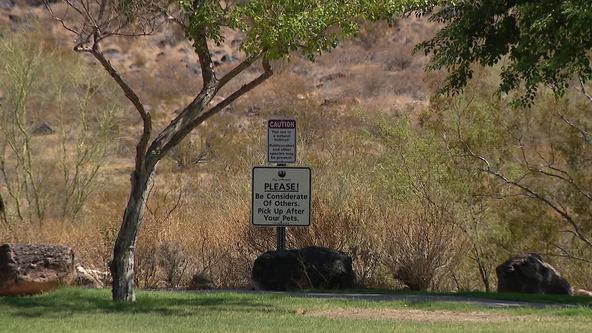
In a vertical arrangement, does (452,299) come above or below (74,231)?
below

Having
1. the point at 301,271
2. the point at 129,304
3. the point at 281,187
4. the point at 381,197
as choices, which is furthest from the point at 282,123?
the point at 381,197

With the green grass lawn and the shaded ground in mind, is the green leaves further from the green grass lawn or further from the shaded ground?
the shaded ground

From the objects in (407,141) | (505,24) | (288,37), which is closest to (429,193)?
(407,141)

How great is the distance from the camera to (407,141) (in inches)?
1065

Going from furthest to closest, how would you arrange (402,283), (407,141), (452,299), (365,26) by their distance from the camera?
(365,26), (407,141), (402,283), (452,299)

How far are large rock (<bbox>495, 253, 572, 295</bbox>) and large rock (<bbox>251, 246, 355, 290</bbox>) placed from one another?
2.96 m

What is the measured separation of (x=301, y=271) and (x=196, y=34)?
4.96 meters

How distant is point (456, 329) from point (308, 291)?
537 centimetres

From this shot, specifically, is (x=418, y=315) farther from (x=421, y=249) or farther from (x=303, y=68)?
(x=303, y=68)

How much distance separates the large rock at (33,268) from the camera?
1405 cm

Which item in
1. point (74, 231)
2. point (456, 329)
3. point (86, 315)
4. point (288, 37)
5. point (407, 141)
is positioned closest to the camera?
point (456, 329)

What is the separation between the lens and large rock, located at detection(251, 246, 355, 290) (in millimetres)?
15844

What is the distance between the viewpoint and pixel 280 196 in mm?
16797

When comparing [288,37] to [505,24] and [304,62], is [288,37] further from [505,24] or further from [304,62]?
[304,62]
